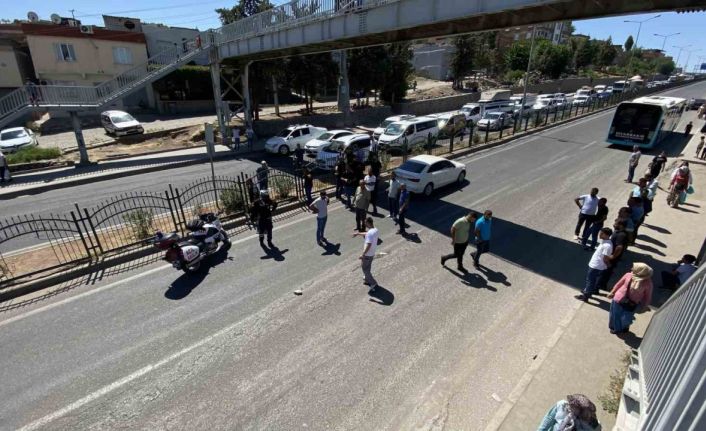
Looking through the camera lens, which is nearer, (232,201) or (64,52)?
(232,201)

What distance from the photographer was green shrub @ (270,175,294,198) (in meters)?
13.4

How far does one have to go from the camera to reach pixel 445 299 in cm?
746

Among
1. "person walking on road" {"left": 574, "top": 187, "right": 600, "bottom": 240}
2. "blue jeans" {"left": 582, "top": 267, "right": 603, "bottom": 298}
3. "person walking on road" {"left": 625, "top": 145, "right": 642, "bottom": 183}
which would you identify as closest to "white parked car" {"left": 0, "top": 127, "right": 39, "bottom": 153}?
"blue jeans" {"left": 582, "top": 267, "right": 603, "bottom": 298}

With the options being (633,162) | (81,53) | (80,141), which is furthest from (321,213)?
(81,53)

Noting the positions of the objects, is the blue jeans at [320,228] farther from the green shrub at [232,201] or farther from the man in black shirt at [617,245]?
the man in black shirt at [617,245]

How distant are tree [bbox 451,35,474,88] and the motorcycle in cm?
4961

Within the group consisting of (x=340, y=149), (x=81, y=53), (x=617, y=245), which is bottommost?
(x=340, y=149)

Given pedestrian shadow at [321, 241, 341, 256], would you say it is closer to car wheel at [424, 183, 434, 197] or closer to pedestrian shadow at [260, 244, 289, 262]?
pedestrian shadow at [260, 244, 289, 262]

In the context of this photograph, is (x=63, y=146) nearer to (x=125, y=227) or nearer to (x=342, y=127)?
(x=125, y=227)

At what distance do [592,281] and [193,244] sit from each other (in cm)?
909

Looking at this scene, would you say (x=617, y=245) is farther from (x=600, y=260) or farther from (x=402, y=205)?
(x=402, y=205)

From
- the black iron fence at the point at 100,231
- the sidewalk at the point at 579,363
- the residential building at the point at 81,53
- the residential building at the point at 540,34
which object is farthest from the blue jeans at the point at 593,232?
the residential building at the point at 540,34

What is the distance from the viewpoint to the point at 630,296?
19.1ft

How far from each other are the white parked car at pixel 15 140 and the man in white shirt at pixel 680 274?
101 feet
